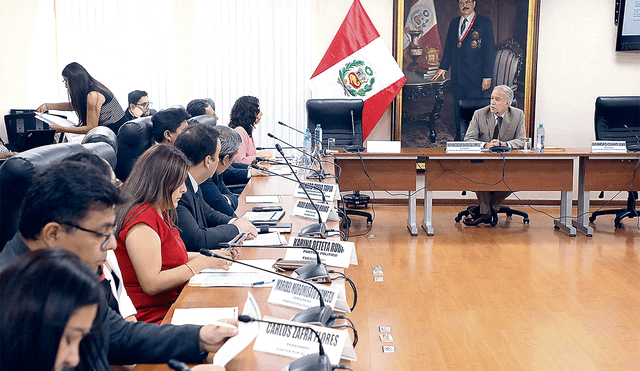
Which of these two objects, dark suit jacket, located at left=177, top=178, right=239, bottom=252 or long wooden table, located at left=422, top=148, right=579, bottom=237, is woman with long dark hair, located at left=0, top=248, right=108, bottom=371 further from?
long wooden table, located at left=422, top=148, right=579, bottom=237

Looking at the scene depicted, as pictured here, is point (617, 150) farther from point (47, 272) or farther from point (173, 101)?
point (47, 272)

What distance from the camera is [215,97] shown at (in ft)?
19.6

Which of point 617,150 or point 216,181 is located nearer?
point 216,181

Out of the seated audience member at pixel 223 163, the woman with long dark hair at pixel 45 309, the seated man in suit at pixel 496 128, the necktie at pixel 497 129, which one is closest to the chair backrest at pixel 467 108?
the seated man in suit at pixel 496 128

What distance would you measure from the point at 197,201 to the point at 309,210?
500mm

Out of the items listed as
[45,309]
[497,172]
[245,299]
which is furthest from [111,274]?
[497,172]

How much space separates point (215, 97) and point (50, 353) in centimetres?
550

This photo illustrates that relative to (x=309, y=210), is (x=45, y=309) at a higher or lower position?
higher

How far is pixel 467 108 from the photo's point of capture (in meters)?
5.13

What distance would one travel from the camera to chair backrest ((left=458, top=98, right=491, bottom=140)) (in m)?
5.09

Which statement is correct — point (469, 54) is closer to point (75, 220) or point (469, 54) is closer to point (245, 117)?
point (245, 117)

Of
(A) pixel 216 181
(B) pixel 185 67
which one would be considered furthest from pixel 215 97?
(A) pixel 216 181

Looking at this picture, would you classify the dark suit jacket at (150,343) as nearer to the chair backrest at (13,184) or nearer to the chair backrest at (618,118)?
the chair backrest at (13,184)

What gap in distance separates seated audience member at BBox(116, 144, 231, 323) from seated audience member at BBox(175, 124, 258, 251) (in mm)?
288
